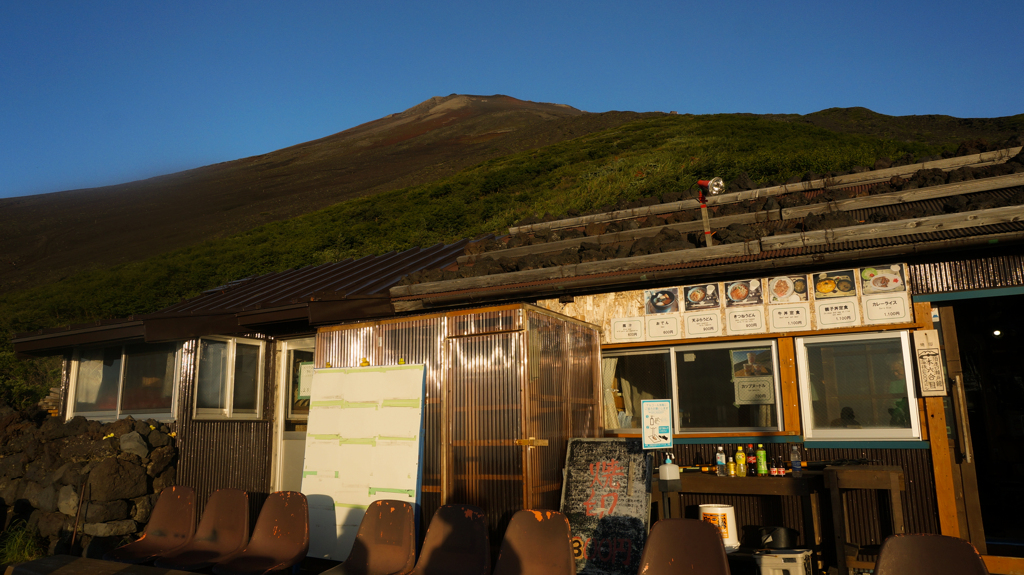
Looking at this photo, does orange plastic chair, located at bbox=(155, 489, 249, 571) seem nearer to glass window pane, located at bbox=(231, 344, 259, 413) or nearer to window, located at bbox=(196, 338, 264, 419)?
window, located at bbox=(196, 338, 264, 419)

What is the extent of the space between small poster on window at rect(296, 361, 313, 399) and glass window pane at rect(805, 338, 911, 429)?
21.2 feet

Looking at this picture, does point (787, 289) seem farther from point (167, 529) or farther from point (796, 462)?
point (167, 529)

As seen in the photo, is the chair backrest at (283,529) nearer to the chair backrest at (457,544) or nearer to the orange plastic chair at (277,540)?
the orange plastic chair at (277,540)

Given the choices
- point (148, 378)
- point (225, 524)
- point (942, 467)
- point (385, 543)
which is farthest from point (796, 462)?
point (148, 378)

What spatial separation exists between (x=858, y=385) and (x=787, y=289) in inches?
43.2

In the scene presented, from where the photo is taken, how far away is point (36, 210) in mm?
67438

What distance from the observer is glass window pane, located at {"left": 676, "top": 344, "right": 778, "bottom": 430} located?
21.4 ft

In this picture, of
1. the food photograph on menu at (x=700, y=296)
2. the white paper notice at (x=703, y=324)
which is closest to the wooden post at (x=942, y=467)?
the white paper notice at (x=703, y=324)

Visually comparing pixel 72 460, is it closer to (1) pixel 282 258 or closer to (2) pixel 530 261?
(2) pixel 530 261

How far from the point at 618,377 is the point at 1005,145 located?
17.8ft

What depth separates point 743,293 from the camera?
656 centimetres

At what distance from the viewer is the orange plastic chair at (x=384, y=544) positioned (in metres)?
4.83

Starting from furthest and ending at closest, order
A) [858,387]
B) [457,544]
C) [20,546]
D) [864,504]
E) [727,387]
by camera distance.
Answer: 1. [20,546]
2. [727,387]
3. [858,387]
4. [864,504]
5. [457,544]

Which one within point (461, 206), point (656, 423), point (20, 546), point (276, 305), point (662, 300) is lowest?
point (20, 546)
